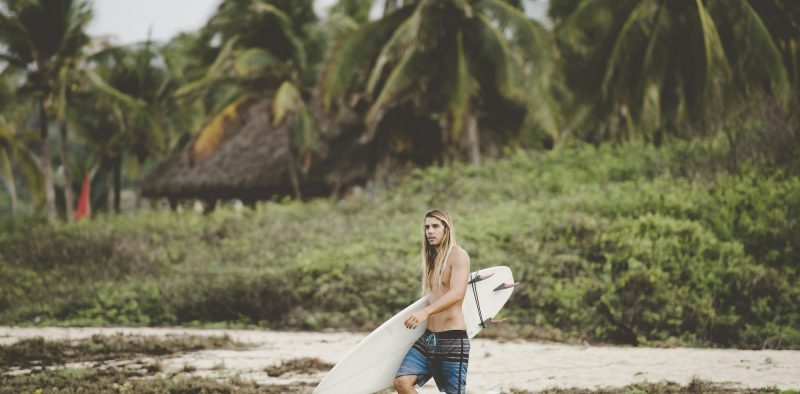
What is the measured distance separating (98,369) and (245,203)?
59.2ft

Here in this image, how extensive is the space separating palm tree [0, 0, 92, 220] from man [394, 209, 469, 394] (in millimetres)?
18426

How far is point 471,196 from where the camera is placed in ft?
47.1

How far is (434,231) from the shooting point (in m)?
3.78

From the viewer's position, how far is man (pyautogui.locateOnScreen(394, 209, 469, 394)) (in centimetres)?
367

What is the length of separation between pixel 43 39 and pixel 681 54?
15817 mm

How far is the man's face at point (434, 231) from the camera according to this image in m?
3.78

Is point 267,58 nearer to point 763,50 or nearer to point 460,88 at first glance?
point 460,88

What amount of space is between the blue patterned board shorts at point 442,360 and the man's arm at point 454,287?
18 centimetres

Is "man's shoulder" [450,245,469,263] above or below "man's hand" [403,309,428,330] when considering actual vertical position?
above

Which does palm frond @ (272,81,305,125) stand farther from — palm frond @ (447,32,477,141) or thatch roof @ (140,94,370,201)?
palm frond @ (447,32,477,141)

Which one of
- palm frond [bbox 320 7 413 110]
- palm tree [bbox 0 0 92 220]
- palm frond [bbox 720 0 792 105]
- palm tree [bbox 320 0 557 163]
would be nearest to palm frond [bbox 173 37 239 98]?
palm tree [bbox 0 0 92 220]

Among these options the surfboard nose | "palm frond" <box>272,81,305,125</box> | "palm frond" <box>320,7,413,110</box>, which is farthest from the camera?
"palm frond" <box>272,81,305,125</box>

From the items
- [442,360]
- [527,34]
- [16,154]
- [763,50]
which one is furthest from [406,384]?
[16,154]

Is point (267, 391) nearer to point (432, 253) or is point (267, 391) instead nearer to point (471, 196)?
point (432, 253)
